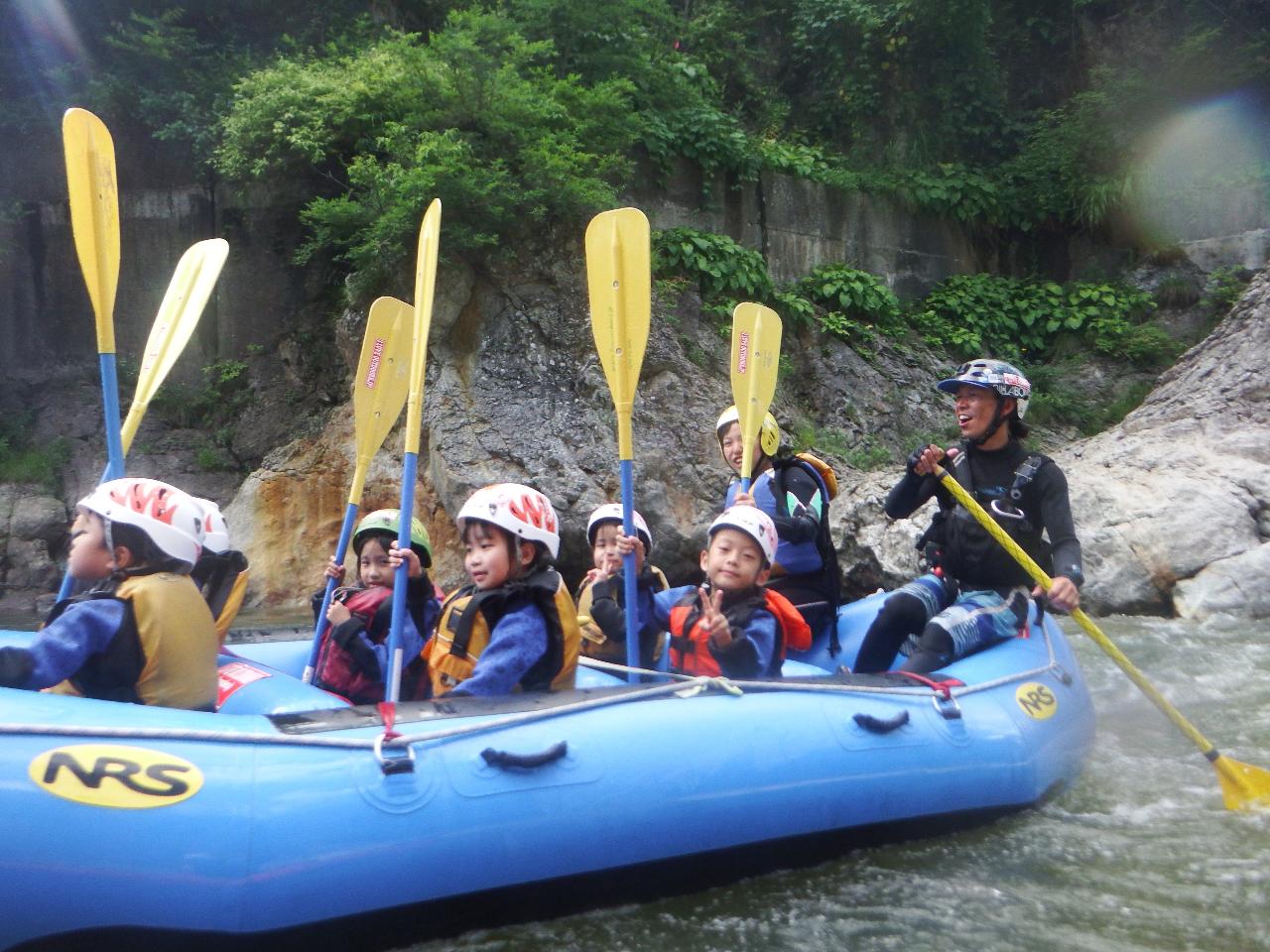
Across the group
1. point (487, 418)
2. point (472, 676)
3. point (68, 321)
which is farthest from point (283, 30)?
point (472, 676)

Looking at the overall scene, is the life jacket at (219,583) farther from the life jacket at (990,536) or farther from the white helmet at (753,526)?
the life jacket at (990,536)

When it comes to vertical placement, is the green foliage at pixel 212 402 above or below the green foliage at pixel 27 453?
above

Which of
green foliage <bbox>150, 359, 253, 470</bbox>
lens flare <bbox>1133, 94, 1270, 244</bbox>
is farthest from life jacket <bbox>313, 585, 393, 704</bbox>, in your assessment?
lens flare <bbox>1133, 94, 1270, 244</bbox>

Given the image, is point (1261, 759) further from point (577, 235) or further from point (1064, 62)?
point (1064, 62)

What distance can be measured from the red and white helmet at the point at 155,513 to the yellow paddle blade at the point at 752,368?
7.87 feet

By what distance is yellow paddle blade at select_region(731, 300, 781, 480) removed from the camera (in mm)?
4750

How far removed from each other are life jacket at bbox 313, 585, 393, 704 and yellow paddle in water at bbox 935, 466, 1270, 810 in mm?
2024

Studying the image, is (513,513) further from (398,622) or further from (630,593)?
(630,593)

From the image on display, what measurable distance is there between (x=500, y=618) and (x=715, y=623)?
2.12ft

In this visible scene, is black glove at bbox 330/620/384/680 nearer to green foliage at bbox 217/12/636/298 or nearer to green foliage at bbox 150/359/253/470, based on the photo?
green foliage at bbox 217/12/636/298

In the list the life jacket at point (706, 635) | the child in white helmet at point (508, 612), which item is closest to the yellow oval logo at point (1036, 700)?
the life jacket at point (706, 635)

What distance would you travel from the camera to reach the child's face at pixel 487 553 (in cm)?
309

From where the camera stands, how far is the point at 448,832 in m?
2.48

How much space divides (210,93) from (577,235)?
3953 millimetres
